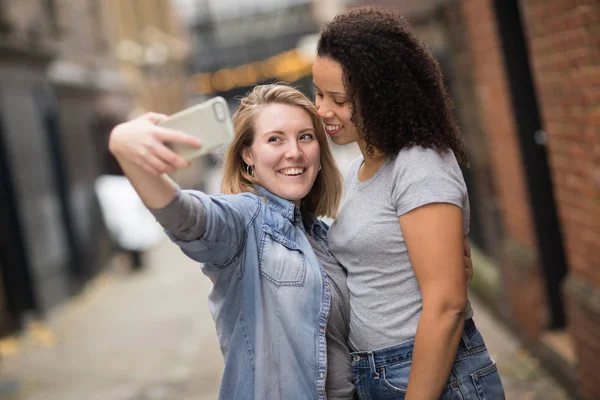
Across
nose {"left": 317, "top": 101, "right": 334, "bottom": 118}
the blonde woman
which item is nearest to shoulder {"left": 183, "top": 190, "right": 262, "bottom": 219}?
the blonde woman

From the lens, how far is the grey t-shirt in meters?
2.19

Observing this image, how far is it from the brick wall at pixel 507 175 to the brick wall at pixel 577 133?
3.41ft

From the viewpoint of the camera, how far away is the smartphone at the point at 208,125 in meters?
1.73

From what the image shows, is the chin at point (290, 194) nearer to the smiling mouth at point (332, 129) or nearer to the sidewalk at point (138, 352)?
the smiling mouth at point (332, 129)

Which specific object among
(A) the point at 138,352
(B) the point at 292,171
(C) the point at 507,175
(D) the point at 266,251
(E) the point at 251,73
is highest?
(E) the point at 251,73

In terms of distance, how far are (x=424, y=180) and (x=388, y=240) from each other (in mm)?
224

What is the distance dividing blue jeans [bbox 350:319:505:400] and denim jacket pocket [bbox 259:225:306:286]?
0.34 meters

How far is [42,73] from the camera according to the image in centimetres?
1302

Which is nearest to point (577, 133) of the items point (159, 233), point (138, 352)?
point (138, 352)

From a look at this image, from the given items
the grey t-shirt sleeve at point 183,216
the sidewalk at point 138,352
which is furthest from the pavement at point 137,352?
the grey t-shirt sleeve at point 183,216

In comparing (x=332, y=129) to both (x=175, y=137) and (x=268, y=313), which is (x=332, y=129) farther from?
(x=175, y=137)

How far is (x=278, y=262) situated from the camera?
2299 millimetres

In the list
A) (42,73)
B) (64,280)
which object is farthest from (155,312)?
(42,73)

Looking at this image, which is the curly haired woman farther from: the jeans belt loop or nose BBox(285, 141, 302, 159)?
nose BBox(285, 141, 302, 159)
